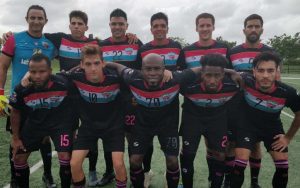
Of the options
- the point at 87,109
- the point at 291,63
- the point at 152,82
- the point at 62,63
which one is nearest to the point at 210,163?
the point at 152,82

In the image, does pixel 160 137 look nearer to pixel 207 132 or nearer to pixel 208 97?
pixel 207 132

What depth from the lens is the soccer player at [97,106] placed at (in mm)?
4562

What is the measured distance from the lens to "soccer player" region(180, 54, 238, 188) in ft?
15.3

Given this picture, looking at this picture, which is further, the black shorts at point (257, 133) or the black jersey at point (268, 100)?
the black shorts at point (257, 133)

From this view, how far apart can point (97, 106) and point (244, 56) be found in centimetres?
234

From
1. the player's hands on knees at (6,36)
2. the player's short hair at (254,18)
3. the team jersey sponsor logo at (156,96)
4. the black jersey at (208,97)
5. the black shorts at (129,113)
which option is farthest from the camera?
the player's short hair at (254,18)

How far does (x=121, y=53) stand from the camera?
18.2 feet

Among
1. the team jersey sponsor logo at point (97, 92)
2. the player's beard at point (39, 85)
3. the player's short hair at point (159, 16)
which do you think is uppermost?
the player's short hair at point (159, 16)

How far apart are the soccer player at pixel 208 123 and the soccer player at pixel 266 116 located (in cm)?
22

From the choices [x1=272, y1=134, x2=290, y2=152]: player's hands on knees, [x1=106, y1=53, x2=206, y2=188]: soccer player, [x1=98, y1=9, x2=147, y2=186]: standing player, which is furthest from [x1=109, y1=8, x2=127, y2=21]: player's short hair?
[x1=272, y1=134, x2=290, y2=152]: player's hands on knees

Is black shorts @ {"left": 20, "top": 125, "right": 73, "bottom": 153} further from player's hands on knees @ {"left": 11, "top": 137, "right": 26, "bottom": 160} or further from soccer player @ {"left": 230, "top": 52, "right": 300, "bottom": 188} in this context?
soccer player @ {"left": 230, "top": 52, "right": 300, "bottom": 188}

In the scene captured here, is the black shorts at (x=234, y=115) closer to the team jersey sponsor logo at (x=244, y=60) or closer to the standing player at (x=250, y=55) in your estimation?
the standing player at (x=250, y=55)

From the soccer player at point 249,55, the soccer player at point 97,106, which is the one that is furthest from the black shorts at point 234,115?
the soccer player at point 97,106

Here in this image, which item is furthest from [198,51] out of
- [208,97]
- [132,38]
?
[132,38]
